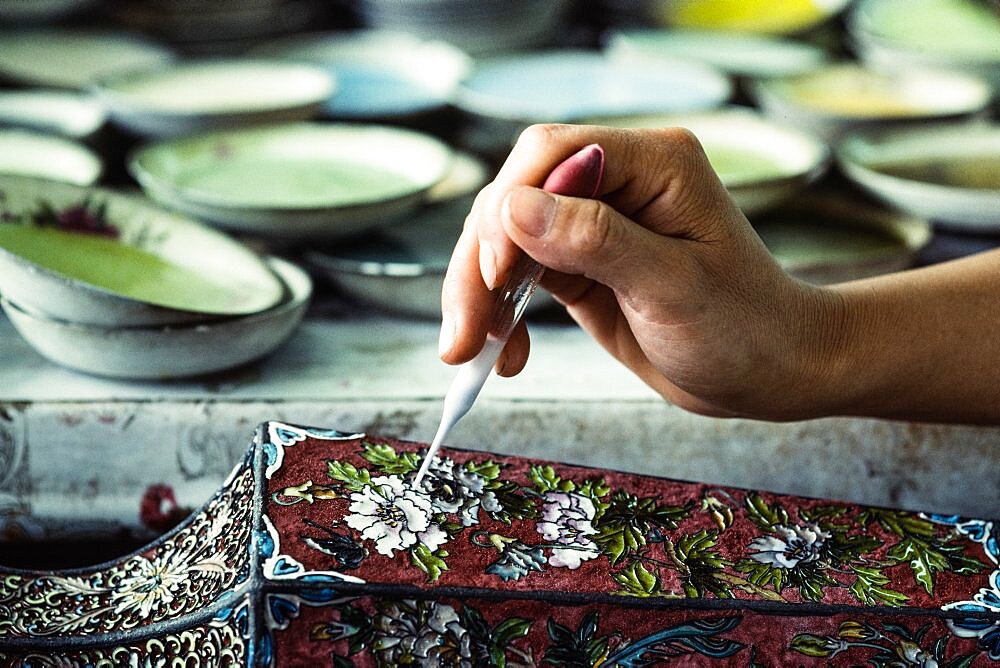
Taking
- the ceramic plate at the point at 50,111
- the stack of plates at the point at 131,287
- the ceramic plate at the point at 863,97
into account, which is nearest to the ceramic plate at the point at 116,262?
the stack of plates at the point at 131,287

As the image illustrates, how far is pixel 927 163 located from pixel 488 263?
1.40 m

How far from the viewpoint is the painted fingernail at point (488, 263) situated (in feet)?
2.90

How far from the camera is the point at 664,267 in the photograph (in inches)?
35.7

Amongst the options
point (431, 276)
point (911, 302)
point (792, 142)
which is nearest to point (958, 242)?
point (792, 142)

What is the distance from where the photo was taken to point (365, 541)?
87 centimetres

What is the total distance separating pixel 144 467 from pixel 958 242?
4.32 feet

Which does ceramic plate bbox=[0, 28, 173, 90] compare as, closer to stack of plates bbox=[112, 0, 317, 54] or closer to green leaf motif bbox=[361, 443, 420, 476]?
stack of plates bbox=[112, 0, 317, 54]

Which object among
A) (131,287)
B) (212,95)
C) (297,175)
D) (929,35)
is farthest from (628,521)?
(929,35)

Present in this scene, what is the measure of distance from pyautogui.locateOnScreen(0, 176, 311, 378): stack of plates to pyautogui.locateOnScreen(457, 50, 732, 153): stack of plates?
2.04 ft

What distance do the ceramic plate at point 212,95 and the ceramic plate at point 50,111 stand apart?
7 centimetres

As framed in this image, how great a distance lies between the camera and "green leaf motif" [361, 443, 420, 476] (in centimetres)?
99

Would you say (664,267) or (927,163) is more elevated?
(664,267)

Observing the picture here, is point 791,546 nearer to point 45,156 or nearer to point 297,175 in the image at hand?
point 297,175

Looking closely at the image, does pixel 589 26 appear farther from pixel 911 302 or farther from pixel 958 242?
pixel 911 302
